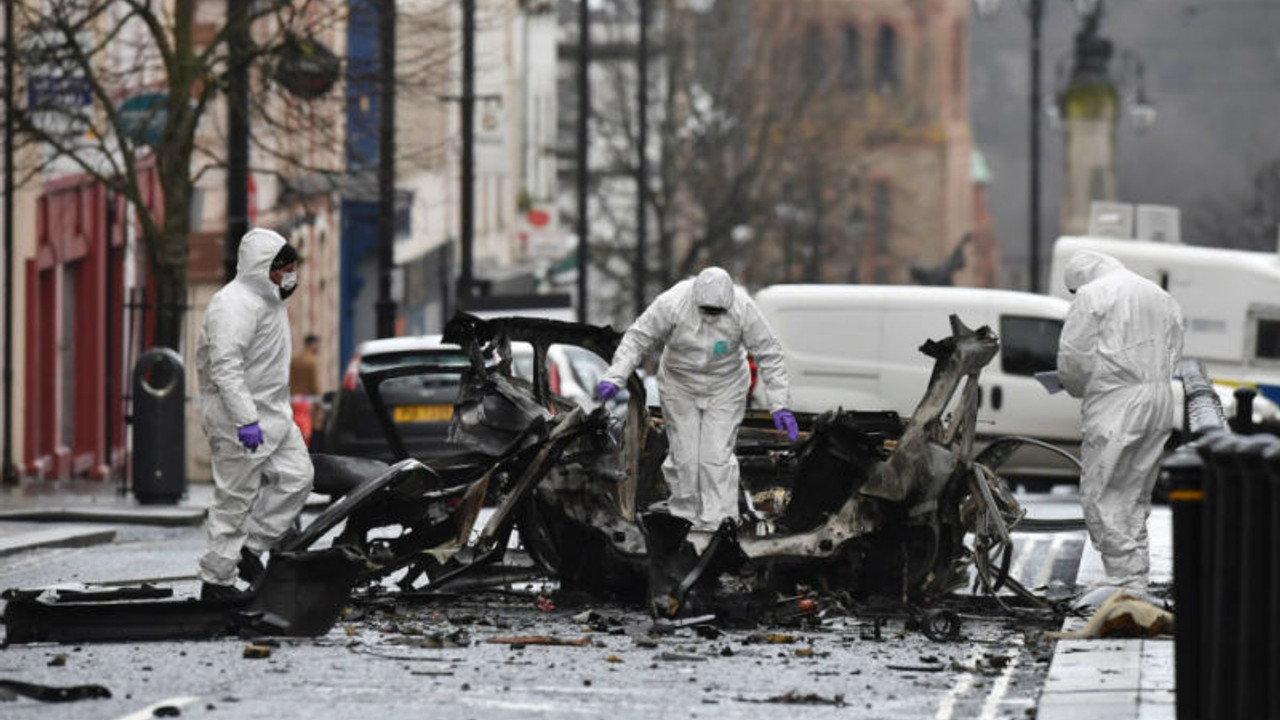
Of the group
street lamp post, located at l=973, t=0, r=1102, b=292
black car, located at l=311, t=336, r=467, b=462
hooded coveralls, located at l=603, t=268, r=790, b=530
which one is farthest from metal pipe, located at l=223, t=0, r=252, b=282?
street lamp post, located at l=973, t=0, r=1102, b=292

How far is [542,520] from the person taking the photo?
14.5 meters

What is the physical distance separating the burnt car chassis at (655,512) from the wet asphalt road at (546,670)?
0.73 feet

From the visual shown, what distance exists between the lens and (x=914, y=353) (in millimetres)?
27750

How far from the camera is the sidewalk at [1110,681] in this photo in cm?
1009

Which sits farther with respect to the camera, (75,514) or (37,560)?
(75,514)

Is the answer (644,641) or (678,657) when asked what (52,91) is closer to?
(644,641)

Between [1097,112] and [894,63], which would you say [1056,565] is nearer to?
[1097,112]

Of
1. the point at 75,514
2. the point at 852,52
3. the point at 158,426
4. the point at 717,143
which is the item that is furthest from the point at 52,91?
the point at 852,52

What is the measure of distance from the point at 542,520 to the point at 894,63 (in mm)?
110333

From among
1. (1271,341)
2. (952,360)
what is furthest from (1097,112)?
(952,360)

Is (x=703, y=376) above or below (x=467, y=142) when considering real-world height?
below

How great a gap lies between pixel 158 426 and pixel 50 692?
1324 centimetres

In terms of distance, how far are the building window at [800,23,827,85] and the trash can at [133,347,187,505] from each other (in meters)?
52.0

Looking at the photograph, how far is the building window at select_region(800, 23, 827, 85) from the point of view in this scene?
3004 inches
